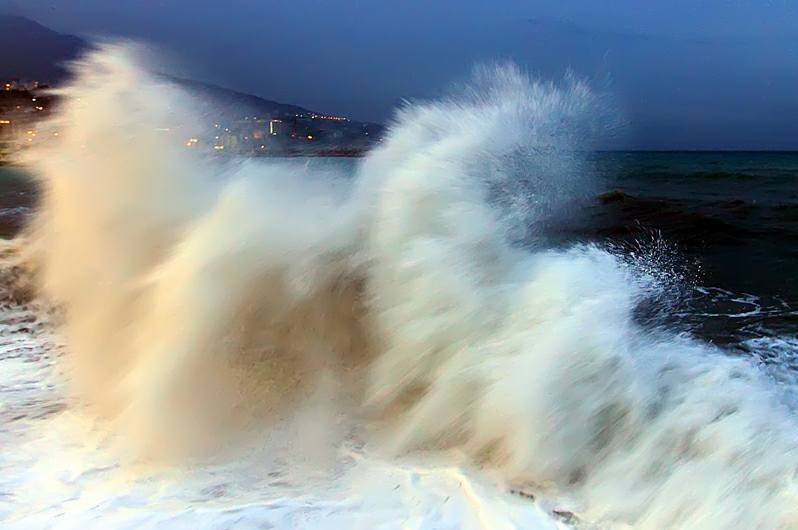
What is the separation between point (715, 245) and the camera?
433 inches

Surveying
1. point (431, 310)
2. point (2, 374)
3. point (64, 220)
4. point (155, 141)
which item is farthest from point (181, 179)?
point (431, 310)

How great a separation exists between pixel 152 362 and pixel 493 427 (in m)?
2.35

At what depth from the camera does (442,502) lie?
9.48 ft

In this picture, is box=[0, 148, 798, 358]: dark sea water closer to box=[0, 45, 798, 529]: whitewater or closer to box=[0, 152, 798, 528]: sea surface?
box=[0, 152, 798, 528]: sea surface

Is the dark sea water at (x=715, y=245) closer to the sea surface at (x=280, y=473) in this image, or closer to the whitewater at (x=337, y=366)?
the sea surface at (x=280, y=473)

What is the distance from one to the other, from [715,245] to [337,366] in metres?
9.26

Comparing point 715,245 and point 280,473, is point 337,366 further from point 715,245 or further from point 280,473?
point 715,245

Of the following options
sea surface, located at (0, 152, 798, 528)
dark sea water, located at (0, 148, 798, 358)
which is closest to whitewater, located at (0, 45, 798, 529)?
sea surface, located at (0, 152, 798, 528)

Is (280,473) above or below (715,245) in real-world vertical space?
below

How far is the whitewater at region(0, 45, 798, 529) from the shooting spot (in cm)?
288

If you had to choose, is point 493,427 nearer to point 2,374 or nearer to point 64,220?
→ point 2,374

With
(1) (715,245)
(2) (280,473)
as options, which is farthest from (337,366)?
(1) (715,245)

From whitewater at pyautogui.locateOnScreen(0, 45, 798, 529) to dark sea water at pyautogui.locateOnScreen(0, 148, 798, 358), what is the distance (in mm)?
800

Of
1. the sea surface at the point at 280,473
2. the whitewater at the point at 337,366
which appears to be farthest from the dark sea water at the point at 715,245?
the whitewater at the point at 337,366
